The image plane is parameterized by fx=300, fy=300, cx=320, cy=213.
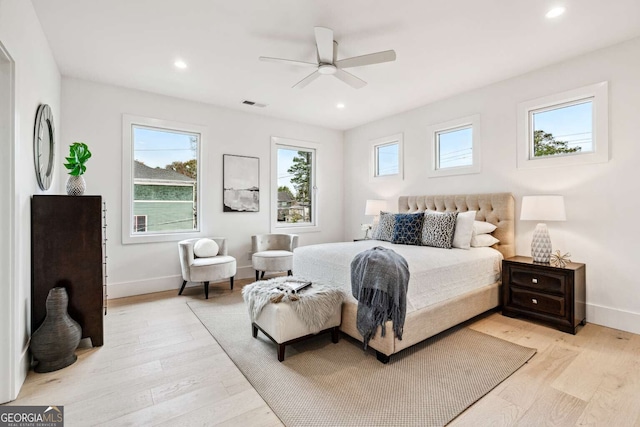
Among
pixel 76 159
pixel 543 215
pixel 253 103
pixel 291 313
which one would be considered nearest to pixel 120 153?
pixel 76 159

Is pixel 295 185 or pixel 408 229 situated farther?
pixel 295 185

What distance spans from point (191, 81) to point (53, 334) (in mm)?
3004

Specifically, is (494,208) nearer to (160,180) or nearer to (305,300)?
(305,300)

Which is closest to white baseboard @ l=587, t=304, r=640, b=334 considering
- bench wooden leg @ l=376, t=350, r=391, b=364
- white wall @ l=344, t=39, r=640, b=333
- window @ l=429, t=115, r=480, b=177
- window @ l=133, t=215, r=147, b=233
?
white wall @ l=344, t=39, r=640, b=333

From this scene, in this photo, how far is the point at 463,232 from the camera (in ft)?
11.1

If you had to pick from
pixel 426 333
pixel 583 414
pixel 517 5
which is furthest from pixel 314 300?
pixel 517 5

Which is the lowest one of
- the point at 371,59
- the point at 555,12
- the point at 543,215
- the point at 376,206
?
the point at 543,215

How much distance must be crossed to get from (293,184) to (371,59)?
3.30 metres

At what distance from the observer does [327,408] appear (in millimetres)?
1765

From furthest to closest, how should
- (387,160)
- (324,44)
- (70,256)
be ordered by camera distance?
1. (387,160)
2. (324,44)
3. (70,256)

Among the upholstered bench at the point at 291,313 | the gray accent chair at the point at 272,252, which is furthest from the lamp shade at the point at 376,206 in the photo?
the upholstered bench at the point at 291,313

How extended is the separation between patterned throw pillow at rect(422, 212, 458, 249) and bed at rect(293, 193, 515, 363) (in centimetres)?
16

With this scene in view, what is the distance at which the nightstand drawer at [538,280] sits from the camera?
285 cm

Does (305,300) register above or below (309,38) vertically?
below
